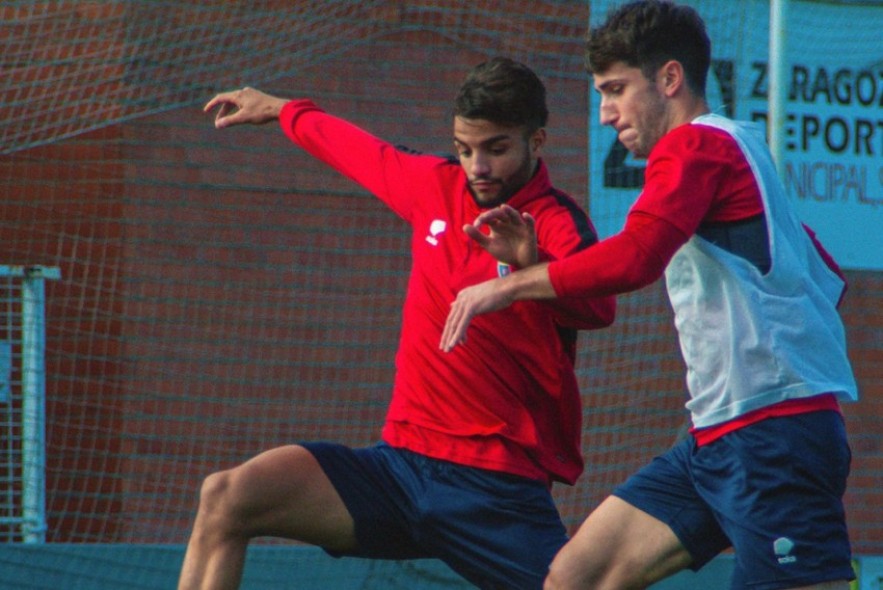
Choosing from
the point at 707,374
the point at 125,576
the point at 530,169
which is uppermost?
the point at 530,169

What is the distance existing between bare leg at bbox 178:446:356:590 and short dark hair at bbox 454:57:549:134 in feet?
3.51

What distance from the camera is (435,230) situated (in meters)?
4.00

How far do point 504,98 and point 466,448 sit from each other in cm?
97

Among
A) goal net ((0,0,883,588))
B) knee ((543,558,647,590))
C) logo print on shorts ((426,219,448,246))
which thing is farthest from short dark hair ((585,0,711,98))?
goal net ((0,0,883,588))

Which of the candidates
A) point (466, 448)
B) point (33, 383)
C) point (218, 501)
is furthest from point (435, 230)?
point (33, 383)

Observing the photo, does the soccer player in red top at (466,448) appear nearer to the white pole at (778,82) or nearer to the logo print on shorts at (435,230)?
the logo print on shorts at (435,230)

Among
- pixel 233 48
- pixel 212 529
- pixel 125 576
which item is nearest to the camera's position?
pixel 212 529

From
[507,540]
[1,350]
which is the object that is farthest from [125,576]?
[507,540]

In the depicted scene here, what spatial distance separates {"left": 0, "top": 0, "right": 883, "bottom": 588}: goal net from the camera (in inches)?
252

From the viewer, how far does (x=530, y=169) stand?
392 centimetres

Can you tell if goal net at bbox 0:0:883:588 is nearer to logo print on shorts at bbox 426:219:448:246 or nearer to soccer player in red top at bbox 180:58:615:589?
logo print on shorts at bbox 426:219:448:246

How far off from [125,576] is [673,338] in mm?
3022

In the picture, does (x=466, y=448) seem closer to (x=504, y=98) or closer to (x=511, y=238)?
(x=511, y=238)

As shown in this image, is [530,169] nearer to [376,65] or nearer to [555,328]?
[555,328]
